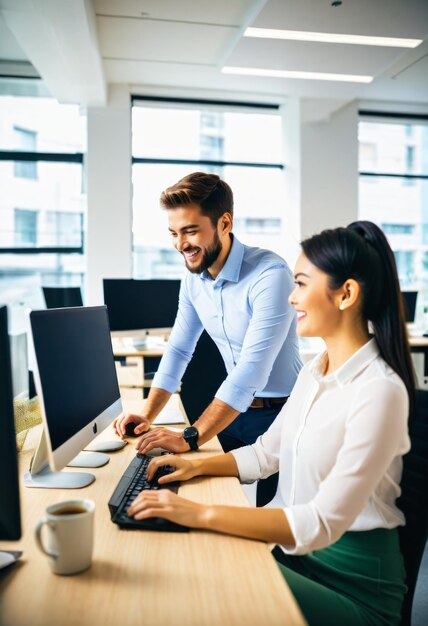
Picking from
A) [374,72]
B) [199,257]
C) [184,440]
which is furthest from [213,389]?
[374,72]

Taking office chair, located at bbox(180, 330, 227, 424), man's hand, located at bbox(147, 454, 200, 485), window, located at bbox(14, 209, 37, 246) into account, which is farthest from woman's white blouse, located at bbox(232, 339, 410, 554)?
window, located at bbox(14, 209, 37, 246)

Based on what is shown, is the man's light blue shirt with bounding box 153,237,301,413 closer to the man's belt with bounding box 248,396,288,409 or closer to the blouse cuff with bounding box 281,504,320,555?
the man's belt with bounding box 248,396,288,409

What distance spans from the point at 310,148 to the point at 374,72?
1.13 m

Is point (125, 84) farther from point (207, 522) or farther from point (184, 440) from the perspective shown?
point (207, 522)

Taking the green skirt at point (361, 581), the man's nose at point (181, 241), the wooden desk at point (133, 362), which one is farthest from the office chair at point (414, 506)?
the wooden desk at point (133, 362)

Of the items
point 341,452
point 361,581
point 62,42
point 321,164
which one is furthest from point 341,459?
point 321,164

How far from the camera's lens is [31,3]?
331 centimetres

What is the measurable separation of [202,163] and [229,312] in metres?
4.42

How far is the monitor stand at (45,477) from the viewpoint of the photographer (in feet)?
3.85

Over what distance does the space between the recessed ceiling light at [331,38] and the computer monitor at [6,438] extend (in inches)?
152

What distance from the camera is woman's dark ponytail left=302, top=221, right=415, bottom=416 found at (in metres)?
1.04

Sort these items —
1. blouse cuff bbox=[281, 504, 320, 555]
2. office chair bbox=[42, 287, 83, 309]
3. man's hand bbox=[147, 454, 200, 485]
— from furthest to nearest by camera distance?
office chair bbox=[42, 287, 83, 309] < man's hand bbox=[147, 454, 200, 485] < blouse cuff bbox=[281, 504, 320, 555]

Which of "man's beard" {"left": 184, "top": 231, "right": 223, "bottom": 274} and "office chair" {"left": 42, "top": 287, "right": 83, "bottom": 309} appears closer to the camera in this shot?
"man's beard" {"left": 184, "top": 231, "right": 223, "bottom": 274}

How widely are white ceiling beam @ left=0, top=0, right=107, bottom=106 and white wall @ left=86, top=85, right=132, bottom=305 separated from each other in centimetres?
25
